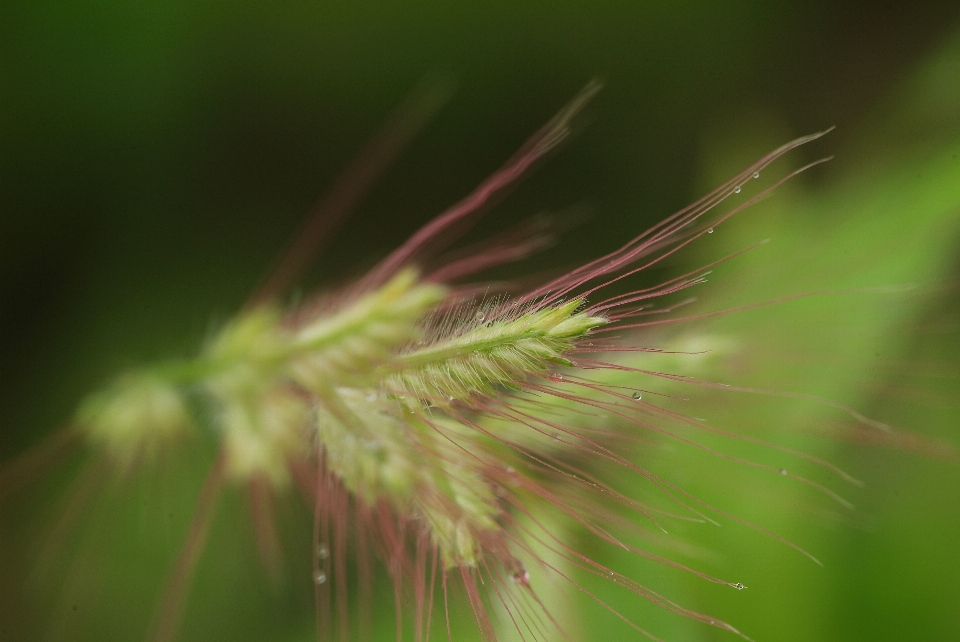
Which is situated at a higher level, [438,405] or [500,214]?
[500,214]

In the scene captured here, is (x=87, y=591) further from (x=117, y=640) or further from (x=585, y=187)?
(x=585, y=187)

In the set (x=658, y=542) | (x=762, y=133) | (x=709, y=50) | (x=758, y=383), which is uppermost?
(x=709, y=50)

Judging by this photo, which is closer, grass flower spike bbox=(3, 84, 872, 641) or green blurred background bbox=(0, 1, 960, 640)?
grass flower spike bbox=(3, 84, 872, 641)

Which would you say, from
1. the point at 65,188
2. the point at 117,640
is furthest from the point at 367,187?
the point at 117,640

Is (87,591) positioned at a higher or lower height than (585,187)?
lower

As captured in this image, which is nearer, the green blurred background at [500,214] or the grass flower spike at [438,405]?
the grass flower spike at [438,405]

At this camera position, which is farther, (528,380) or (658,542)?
(658,542)

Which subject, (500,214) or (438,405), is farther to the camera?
(500,214)

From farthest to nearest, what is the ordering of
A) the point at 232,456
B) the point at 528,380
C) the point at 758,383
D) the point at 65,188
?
the point at 65,188, the point at 758,383, the point at 232,456, the point at 528,380
